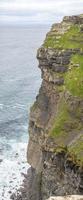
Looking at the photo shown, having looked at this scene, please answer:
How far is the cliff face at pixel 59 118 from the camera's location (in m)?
48.0

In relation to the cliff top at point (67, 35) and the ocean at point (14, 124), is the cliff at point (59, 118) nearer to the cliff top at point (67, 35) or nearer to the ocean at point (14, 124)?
the cliff top at point (67, 35)

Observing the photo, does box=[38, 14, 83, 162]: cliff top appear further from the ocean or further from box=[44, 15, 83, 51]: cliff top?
the ocean

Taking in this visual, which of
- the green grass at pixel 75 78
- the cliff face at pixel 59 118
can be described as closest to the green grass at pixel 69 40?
→ the cliff face at pixel 59 118

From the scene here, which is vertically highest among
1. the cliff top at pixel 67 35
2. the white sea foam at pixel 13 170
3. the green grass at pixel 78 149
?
the cliff top at pixel 67 35

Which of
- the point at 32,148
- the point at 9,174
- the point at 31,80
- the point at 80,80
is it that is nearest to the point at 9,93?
the point at 31,80

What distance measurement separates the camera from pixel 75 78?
58344mm

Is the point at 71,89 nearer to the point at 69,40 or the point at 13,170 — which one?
the point at 69,40

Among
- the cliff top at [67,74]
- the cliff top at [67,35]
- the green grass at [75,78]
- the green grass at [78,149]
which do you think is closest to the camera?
the green grass at [78,149]

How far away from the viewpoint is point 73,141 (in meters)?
49.1

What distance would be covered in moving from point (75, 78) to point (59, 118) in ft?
24.1

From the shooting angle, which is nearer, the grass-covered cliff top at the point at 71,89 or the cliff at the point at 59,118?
the cliff at the point at 59,118

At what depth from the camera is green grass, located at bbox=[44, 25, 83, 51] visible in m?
67.2

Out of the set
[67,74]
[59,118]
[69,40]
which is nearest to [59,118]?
[59,118]

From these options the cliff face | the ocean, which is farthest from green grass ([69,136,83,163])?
the ocean
